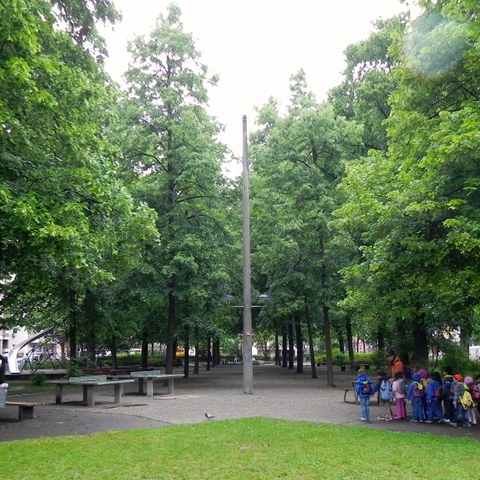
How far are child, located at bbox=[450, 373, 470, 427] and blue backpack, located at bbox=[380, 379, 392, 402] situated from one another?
60.2 inches

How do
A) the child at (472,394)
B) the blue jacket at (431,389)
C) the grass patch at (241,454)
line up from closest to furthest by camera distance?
the grass patch at (241,454)
the child at (472,394)
the blue jacket at (431,389)

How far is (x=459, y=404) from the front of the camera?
12.4 metres

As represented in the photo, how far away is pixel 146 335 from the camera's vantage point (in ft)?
105

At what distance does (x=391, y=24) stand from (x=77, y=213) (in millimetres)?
19933

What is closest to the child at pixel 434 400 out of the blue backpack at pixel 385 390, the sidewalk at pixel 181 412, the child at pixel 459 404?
the child at pixel 459 404

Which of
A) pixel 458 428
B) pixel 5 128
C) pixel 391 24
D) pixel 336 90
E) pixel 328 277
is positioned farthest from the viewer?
pixel 336 90

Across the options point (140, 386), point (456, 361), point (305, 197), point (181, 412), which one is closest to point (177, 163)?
point (305, 197)

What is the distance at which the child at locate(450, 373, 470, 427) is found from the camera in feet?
40.2

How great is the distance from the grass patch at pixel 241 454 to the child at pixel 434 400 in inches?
87.0

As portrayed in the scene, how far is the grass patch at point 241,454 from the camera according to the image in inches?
295

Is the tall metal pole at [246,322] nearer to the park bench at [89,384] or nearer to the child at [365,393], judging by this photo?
the park bench at [89,384]

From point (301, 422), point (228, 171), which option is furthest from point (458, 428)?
point (228, 171)

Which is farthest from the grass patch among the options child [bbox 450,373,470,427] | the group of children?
child [bbox 450,373,470,427]

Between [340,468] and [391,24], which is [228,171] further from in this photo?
[340,468]
